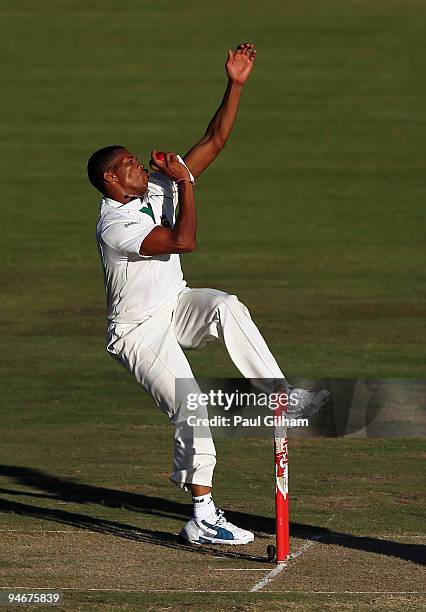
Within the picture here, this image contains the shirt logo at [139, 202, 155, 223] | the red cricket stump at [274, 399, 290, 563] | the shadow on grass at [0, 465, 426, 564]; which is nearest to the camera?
the red cricket stump at [274, 399, 290, 563]

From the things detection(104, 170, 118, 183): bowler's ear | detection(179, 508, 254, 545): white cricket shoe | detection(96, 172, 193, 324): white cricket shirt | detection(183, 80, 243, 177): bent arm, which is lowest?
detection(179, 508, 254, 545): white cricket shoe

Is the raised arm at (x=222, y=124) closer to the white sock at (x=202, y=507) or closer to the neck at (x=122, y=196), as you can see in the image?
the neck at (x=122, y=196)

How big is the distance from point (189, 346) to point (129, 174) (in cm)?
106

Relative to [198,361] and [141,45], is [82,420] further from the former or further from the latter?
[141,45]

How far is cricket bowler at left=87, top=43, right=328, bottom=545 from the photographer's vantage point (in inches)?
344

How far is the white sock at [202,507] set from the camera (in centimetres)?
895

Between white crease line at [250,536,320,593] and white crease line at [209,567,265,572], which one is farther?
white crease line at [209,567,265,572]

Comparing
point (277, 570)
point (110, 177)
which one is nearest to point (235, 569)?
point (277, 570)

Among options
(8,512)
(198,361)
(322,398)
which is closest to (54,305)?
(198,361)

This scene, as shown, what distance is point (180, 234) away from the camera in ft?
27.9

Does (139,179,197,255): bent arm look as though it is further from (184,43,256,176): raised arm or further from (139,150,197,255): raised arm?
(184,43,256,176): raised arm

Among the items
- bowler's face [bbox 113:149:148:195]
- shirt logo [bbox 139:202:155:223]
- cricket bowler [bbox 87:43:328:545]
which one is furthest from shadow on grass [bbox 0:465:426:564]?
bowler's face [bbox 113:149:148:195]

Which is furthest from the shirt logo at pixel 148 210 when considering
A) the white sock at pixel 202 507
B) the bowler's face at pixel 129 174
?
the white sock at pixel 202 507

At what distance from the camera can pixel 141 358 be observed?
8984 mm
